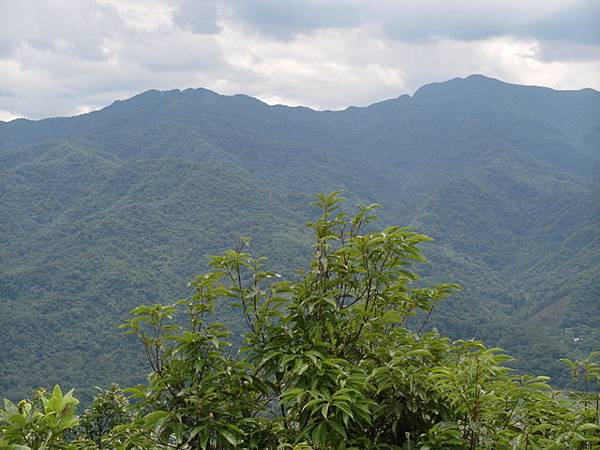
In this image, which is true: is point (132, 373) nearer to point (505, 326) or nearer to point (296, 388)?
point (505, 326)

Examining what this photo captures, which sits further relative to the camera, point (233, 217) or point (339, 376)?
point (233, 217)

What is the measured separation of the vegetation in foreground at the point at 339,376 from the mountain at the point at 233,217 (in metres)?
20.8

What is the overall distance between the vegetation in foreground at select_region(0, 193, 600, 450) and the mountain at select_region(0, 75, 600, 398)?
20754 mm

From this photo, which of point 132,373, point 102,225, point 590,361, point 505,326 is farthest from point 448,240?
point 590,361

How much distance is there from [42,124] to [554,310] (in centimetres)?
16190

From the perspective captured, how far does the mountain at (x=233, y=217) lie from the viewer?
212 feet

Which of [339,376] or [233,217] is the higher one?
[339,376]

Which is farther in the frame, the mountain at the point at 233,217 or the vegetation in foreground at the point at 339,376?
the mountain at the point at 233,217

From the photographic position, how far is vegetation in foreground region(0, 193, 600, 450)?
8.62 ft

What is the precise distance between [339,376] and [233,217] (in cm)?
10203

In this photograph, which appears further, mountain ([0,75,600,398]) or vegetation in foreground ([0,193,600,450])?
mountain ([0,75,600,398])

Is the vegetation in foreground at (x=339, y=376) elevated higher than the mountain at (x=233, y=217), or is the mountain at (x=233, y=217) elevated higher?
the vegetation in foreground at (x=339, y=376)

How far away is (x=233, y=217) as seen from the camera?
341 feet

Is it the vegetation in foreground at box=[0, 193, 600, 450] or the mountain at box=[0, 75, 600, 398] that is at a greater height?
the vegetation in foreground at box=[0, 193, 600, 450]
